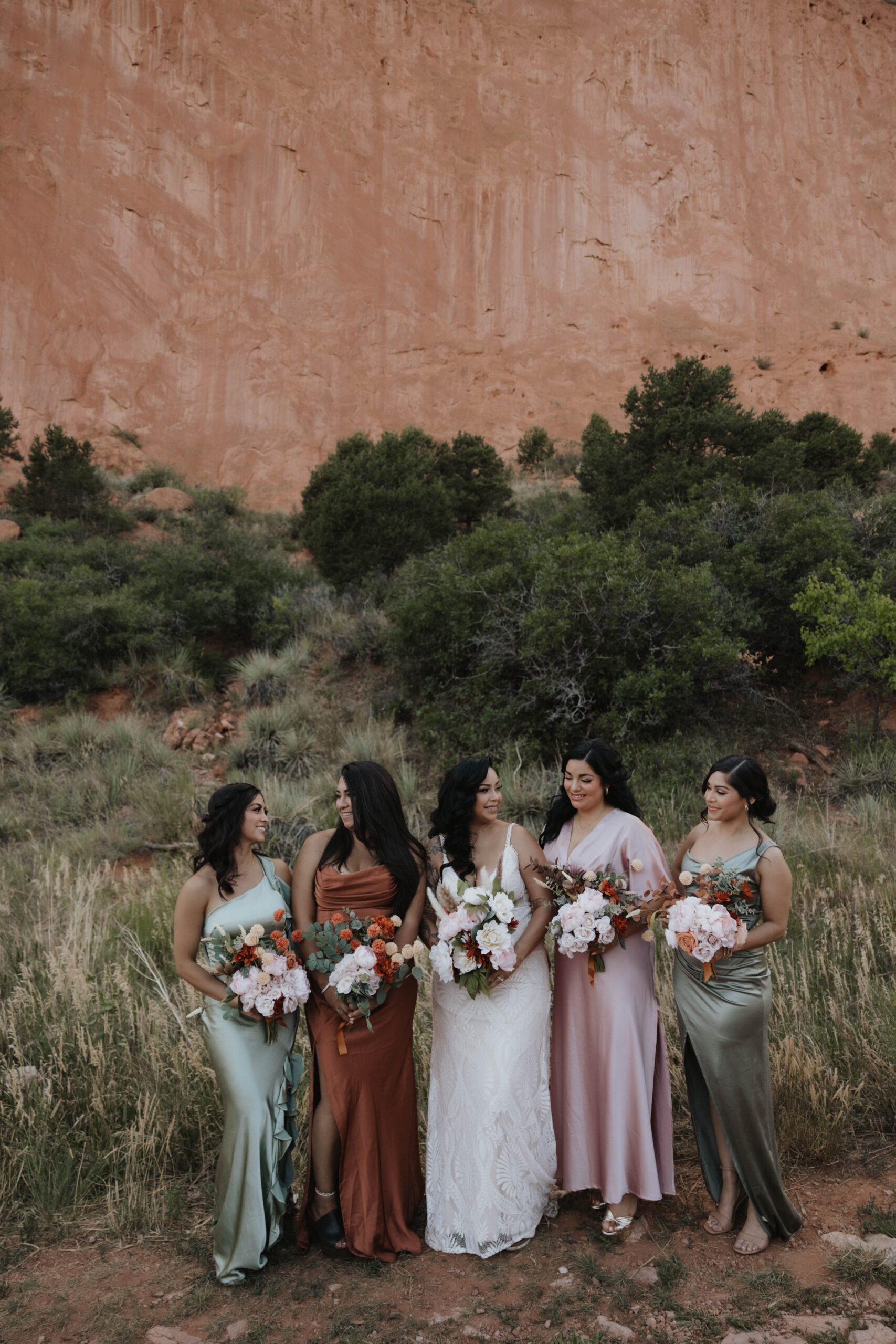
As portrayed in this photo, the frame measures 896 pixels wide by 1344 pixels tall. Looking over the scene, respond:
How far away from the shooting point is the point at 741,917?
3.43 meters

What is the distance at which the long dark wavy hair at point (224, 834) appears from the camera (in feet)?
11.5

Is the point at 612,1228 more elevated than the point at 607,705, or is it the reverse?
the point at 607,705

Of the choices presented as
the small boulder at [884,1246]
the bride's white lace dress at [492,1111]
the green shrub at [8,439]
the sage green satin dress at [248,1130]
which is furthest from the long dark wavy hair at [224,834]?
the green shrub at [8,439]

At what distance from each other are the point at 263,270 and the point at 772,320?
19778mm

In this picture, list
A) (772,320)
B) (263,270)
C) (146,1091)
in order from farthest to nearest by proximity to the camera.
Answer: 1. (772,320)
2. (263,270)
3. (146,1091)

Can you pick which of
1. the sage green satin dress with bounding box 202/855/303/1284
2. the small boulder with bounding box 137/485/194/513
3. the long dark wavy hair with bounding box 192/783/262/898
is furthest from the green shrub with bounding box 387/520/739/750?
the small boulder with bounding box 137/485/194/513

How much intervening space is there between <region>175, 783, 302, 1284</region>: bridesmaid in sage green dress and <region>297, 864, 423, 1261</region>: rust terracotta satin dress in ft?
0.56

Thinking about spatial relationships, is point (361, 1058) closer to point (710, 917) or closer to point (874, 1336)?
point (710, 917)

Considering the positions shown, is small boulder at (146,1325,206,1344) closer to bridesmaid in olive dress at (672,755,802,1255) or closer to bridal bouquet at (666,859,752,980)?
bridesmaid in olive dress at (672,755,802,1255)

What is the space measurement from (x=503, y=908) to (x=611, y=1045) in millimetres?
824

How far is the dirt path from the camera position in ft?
10.0

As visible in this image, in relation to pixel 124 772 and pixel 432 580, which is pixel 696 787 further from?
pixel 124 772

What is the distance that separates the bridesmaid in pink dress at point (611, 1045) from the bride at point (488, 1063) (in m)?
0.13

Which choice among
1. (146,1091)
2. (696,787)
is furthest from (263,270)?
(146,1091)
